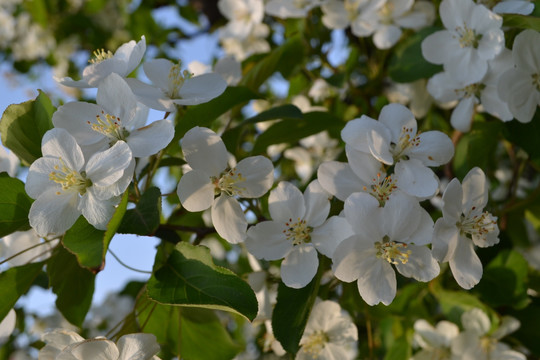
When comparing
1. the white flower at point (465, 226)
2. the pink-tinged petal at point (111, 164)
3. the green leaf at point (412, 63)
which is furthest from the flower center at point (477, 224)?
the pink-tinged petal at point (111, 164)

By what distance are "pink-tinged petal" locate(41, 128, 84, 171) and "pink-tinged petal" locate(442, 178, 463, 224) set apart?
1.91 ft

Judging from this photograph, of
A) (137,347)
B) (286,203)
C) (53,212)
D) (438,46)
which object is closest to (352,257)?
(286,203)

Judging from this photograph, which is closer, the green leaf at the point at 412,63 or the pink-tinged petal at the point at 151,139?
the pink-tinged petal at the point at 151,139

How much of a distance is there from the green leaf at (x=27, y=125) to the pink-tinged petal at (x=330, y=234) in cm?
49

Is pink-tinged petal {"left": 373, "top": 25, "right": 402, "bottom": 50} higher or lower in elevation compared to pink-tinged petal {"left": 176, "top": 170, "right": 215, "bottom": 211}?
lower

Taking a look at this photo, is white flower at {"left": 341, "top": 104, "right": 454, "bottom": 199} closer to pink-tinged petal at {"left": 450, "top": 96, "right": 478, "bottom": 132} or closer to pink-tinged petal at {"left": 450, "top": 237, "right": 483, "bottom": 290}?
pink-tinged petal at {"left": 450, "top": 237, "right": 483, "bottom": 290}

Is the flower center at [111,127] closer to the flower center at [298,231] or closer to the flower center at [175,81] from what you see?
the flower center at [175,81]

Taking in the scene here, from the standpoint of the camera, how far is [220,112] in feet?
3.41

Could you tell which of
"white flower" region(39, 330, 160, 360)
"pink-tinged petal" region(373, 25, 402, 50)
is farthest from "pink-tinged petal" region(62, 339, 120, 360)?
"pink-tinged petal" region(373, 25, 402, 50)

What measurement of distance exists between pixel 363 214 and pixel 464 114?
0.51m

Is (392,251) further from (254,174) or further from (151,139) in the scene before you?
(151,139)

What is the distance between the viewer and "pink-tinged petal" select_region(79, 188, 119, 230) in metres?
0.86

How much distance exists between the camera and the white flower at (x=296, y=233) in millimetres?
911

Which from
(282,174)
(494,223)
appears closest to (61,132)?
(494,223)
